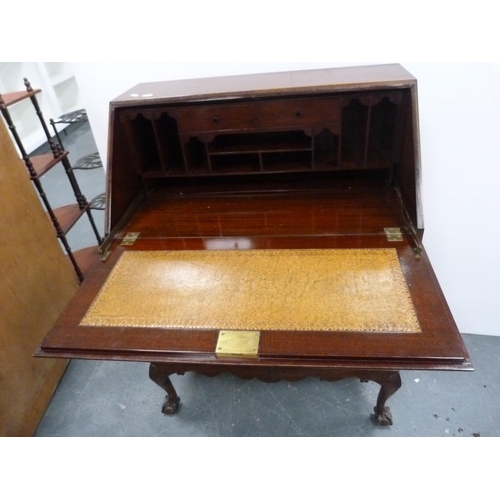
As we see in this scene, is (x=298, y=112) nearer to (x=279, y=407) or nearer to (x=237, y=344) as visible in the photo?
(x=237, y=344)

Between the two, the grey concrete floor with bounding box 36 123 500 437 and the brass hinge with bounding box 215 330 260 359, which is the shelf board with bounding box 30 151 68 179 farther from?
the brass hinge with bounding box 215 330 260 359

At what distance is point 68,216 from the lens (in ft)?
6.40

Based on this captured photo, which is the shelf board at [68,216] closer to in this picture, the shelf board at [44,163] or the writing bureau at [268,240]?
the shelf board at [44,163]

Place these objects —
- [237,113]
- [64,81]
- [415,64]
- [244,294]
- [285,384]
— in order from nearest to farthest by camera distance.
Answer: [244,294] → [237,113] → [415,64] → [285,384] → [64,81]

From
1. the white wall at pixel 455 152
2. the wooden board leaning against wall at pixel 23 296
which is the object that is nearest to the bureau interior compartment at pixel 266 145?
the white wall at pixel 455 152

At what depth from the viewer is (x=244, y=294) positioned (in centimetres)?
97

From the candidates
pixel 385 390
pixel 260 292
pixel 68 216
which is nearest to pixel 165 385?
pixel 260 292

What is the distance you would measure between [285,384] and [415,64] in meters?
1.43

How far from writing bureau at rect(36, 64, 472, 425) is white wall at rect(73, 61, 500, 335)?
0.17 m

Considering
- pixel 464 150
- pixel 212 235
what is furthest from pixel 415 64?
pixel 212 235

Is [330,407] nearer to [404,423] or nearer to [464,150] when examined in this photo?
[404,423]

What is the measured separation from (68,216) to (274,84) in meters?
1.37

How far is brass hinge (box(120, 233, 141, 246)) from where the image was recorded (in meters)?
1.20

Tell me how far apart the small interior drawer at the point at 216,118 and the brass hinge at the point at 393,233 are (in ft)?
1.80
